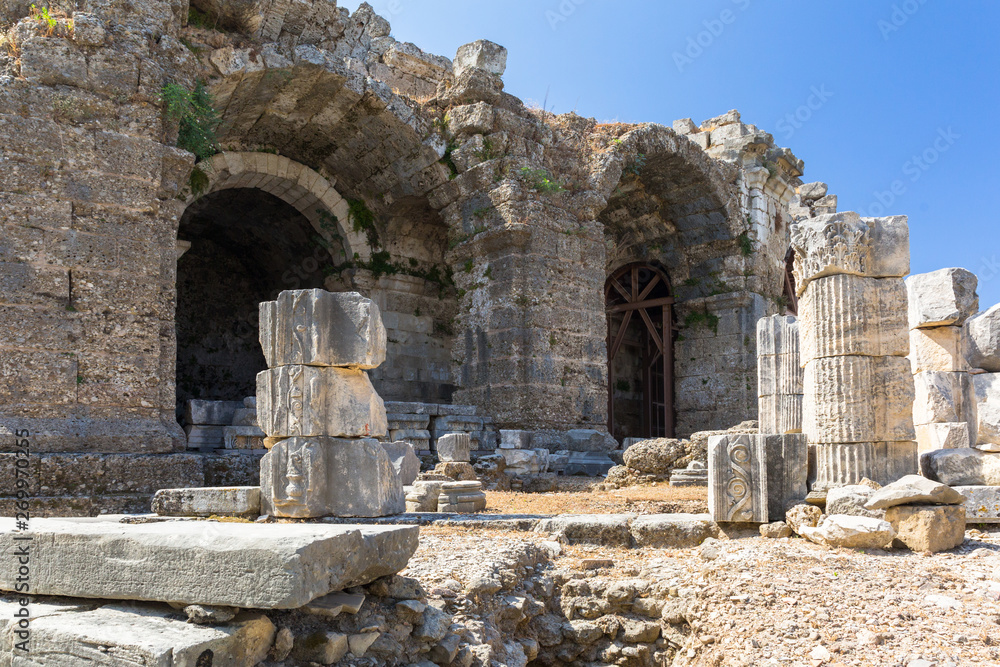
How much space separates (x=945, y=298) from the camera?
7078mm

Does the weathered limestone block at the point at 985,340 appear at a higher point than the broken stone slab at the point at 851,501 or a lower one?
higher

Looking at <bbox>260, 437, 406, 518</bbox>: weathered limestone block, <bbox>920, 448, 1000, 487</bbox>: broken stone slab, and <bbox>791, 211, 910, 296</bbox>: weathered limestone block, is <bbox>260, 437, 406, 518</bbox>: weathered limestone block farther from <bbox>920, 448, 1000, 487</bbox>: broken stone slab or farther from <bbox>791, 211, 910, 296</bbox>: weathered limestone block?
<bbox>920, 448, 1000, 487</bbox>: broken stone slab

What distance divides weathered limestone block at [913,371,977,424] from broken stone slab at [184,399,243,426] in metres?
7.72

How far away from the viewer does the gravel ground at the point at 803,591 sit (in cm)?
409

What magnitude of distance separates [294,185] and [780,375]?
807 cm

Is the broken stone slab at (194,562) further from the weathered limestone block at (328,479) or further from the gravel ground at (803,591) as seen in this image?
the weathered limestone block at (328,479)

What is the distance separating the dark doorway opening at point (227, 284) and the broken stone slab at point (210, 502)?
7.98 m

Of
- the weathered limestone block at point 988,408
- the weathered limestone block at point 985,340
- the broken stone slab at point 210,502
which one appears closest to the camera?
the broken stone slab at point 210,502

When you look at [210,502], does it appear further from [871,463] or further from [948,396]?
[948,396]

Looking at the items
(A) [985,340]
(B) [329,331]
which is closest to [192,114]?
(B) [329,331]

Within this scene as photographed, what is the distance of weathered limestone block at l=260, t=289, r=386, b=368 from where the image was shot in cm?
632

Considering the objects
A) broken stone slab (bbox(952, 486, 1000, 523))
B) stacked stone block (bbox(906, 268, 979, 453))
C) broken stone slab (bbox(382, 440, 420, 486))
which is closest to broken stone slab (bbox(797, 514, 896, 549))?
broken stone slab (bbox(952, 486, 1000, 523))

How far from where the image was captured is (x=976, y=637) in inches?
160

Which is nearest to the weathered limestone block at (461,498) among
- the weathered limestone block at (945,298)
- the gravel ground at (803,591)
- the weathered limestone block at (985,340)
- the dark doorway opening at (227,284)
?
the gravel ground at (803,591)
